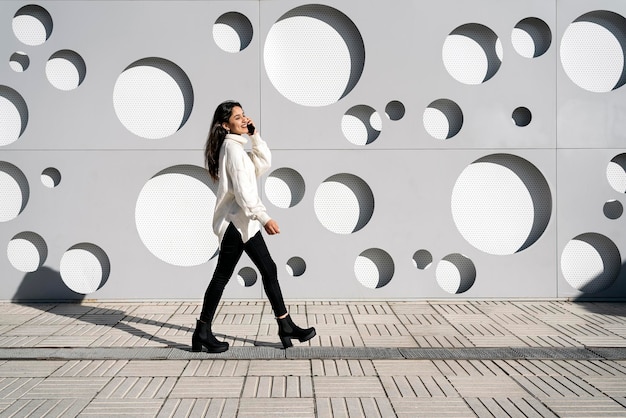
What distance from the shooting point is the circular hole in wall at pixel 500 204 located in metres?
5.95

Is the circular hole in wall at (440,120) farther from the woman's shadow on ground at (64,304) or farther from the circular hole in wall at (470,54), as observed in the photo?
the woman's shadow on ground at (64,304)

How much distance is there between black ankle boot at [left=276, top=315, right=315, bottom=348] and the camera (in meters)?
4.27

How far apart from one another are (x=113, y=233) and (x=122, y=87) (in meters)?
1.27

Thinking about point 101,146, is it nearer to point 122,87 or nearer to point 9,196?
point 122,87

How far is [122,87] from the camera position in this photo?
5.89 m

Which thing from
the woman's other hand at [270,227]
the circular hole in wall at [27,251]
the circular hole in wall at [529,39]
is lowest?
the circular hole in wall at [27,251]

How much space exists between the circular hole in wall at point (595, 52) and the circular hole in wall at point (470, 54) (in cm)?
65

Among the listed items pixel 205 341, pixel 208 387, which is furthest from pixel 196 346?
pixel 208 387

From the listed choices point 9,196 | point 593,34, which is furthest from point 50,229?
point 593,34

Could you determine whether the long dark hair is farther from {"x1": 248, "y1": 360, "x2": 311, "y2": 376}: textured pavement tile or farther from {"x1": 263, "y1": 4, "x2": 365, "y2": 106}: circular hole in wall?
{"x1": 263, "y1": 4, "x2": 365, "y2": 106}: circular hole in wall

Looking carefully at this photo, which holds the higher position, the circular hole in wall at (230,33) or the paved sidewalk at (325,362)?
the circular hole in wall at (230,33)

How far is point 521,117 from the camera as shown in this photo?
19.6 feet

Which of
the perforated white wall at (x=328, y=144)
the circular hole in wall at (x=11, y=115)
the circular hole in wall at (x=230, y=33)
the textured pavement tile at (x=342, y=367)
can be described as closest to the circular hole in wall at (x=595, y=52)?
the perforated white wall at (x=328, y=144)

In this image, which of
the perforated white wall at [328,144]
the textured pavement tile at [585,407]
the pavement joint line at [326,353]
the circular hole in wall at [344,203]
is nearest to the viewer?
the textured pavement tile at [585,407]
